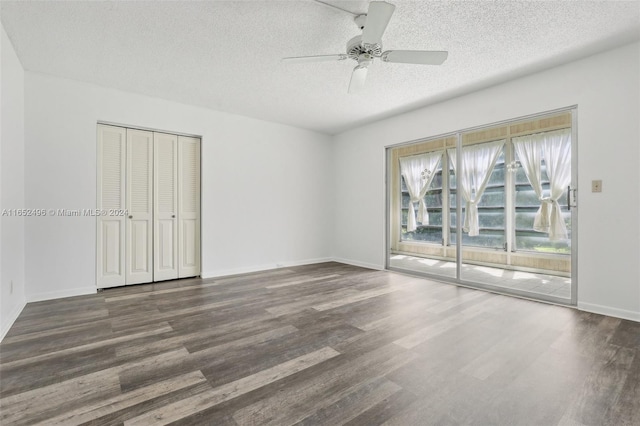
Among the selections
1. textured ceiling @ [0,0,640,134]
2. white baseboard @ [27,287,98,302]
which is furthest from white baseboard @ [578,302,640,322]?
white baseboard @ [27,287,98,302]

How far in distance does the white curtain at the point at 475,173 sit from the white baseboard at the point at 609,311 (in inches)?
73.8

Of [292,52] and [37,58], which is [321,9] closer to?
Answer: [292,52]

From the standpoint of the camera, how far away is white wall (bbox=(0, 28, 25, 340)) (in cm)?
258

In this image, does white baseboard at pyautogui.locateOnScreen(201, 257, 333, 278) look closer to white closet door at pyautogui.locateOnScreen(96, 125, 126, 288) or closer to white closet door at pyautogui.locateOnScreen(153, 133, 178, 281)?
white closet door at pyautogui.locateOnScreen(153, 133, 178, 281)

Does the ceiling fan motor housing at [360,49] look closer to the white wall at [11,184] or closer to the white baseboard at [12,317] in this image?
the white wall at [11,184]

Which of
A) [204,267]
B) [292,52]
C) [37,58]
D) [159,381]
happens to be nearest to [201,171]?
[204,267]

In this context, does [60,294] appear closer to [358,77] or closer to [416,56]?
[358,77]

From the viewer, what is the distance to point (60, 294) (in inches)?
140

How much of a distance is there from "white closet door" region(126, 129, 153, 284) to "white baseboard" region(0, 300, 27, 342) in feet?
3.60

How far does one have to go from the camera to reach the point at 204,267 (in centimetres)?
463

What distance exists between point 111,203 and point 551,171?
6071 mm

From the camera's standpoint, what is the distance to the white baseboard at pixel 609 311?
110 inches

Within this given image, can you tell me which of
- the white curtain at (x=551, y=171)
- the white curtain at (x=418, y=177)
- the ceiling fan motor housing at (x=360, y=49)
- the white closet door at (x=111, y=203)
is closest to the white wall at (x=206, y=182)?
the white closet door at (x=111, y=203)

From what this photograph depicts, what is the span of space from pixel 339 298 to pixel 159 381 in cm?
212
